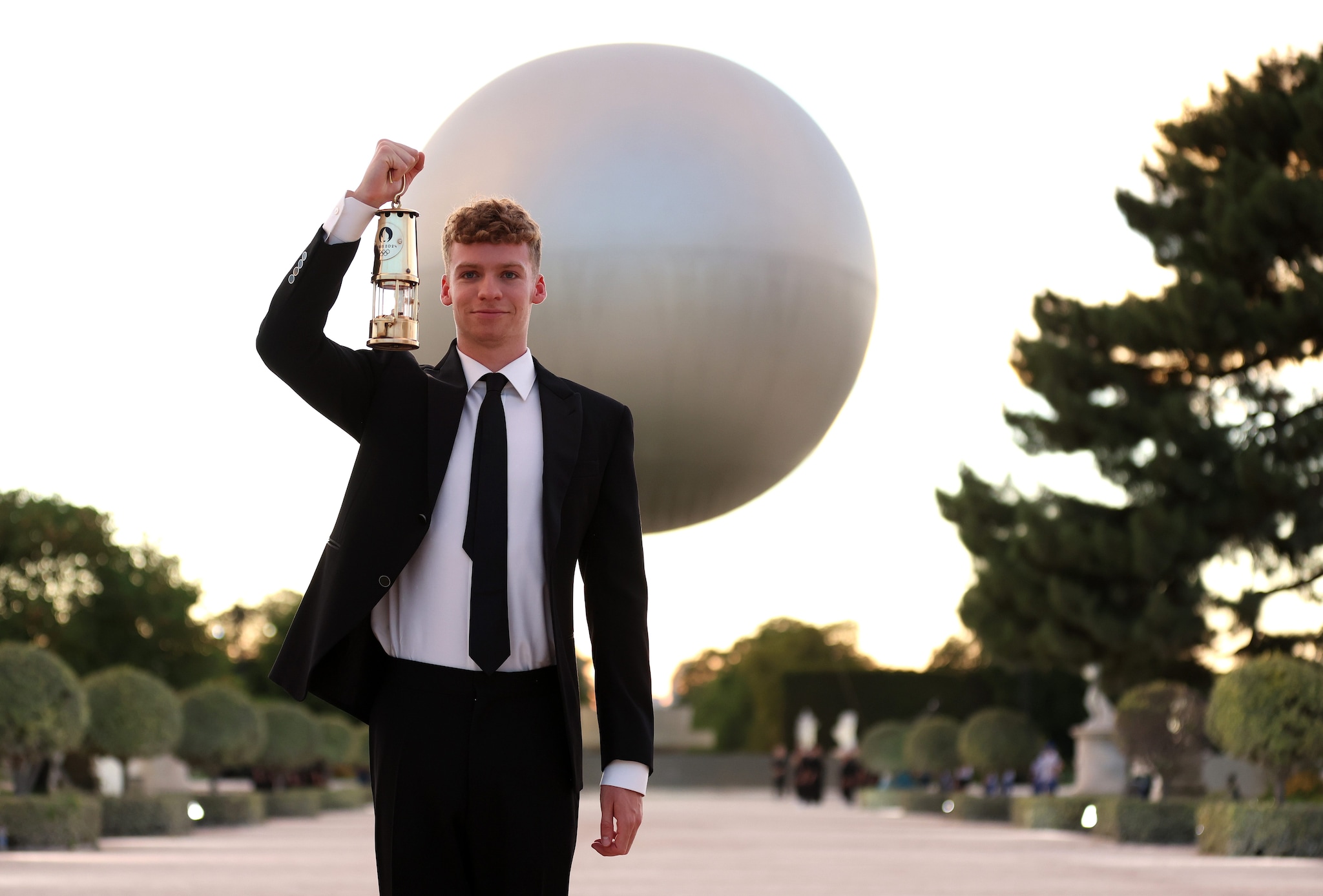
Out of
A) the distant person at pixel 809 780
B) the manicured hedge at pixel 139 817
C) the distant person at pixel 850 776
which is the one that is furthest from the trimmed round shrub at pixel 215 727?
the distant person at pixel 850 776

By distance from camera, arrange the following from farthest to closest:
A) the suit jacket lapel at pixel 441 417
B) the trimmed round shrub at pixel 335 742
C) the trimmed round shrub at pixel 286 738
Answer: the trimmed round shrub at pixel 335 742 < the trimmed round shrub at pixel 286 738 < the suit jacket lapel at pixel 441 417

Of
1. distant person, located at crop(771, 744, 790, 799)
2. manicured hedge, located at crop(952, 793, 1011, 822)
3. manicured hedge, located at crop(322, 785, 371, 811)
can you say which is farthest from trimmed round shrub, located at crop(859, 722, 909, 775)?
manicured hedge, located at crop(322, 785, 371, 811)

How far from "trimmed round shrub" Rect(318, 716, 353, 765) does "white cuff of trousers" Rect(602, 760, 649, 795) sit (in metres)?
39.2

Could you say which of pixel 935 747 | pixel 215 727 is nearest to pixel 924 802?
pixel 935 747

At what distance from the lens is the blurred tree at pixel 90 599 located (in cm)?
5612

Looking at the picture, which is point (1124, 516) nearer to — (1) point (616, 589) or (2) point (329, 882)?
(2) point (329, 882)

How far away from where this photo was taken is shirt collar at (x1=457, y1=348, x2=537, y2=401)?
3838mm

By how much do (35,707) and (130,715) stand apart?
4557mm

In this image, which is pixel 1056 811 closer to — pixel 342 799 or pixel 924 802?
pixel 924 802

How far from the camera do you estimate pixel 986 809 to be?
33.7 m

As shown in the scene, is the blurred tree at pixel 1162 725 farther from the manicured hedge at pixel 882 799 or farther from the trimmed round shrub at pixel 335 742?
the trimmed round shrub at pixel 335 742

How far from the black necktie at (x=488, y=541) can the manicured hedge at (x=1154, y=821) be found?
2145 centimetres

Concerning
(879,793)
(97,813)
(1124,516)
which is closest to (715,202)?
(97,813)

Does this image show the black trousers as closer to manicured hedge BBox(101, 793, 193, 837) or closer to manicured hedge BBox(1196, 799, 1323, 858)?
manicured hedge BBox(1196, 799, 1323, 858)
